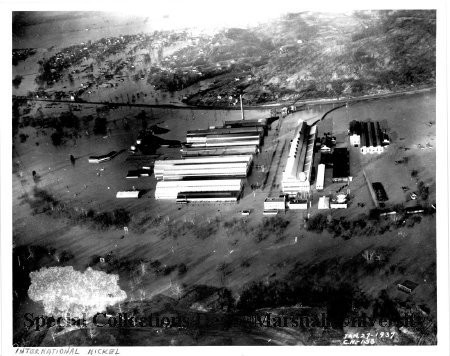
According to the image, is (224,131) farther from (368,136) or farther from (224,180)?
(368,136)

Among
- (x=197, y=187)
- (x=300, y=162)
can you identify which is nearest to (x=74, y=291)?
(x=197, y=187)

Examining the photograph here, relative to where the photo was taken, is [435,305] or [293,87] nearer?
→ [435,305]

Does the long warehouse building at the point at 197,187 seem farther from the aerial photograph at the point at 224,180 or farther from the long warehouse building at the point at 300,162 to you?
the long warehouse building at the point at 300,162

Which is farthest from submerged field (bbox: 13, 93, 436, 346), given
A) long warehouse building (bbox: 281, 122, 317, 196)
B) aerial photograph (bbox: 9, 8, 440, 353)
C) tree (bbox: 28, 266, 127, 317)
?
long warehouse building (bbox: 281, 122, 317, 196)

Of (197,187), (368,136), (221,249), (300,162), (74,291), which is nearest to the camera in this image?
(74,291)

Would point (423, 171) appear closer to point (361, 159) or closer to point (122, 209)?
point (361, 159)

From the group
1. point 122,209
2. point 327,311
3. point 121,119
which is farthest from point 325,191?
point 121,119

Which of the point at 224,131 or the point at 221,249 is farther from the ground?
the point at 224,131

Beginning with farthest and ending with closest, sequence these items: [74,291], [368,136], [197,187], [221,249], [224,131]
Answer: [224,131]
[368,136]
[197,187]
[221,249]
[74,291]
